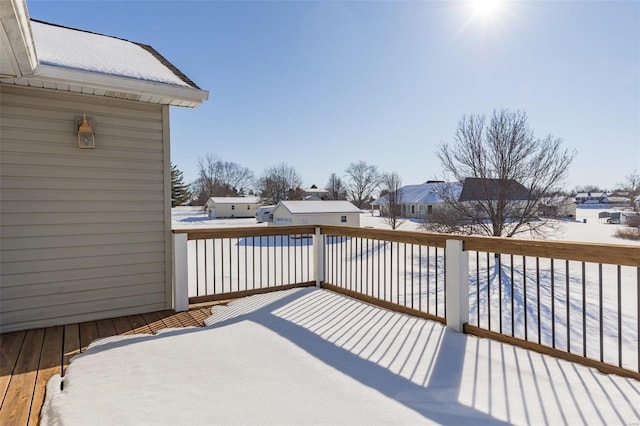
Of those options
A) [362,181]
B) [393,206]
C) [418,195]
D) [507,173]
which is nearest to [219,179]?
[362,181]

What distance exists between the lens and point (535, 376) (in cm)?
218

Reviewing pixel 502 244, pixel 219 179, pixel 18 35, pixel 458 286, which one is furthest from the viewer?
pixel 219 179

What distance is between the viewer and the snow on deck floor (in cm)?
178

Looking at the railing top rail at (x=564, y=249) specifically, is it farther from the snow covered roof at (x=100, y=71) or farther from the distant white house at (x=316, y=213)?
the distant white house at (x=316, y=213)

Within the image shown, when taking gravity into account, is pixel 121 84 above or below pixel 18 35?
above

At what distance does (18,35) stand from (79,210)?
183 cm

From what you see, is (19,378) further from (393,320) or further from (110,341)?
(393,320)

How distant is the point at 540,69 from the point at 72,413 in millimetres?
11874

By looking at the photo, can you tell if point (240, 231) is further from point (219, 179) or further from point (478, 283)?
point (219, 179)

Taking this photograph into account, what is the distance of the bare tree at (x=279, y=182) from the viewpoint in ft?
135

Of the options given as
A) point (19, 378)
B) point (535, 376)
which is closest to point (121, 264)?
point (19, 378)

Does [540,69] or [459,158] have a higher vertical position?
[540,69]

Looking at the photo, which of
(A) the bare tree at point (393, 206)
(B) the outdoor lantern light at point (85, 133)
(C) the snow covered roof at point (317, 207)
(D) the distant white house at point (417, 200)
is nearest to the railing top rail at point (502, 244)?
(B) the outdoor lantern light at point (85, 133)

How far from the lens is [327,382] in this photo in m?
2.13
